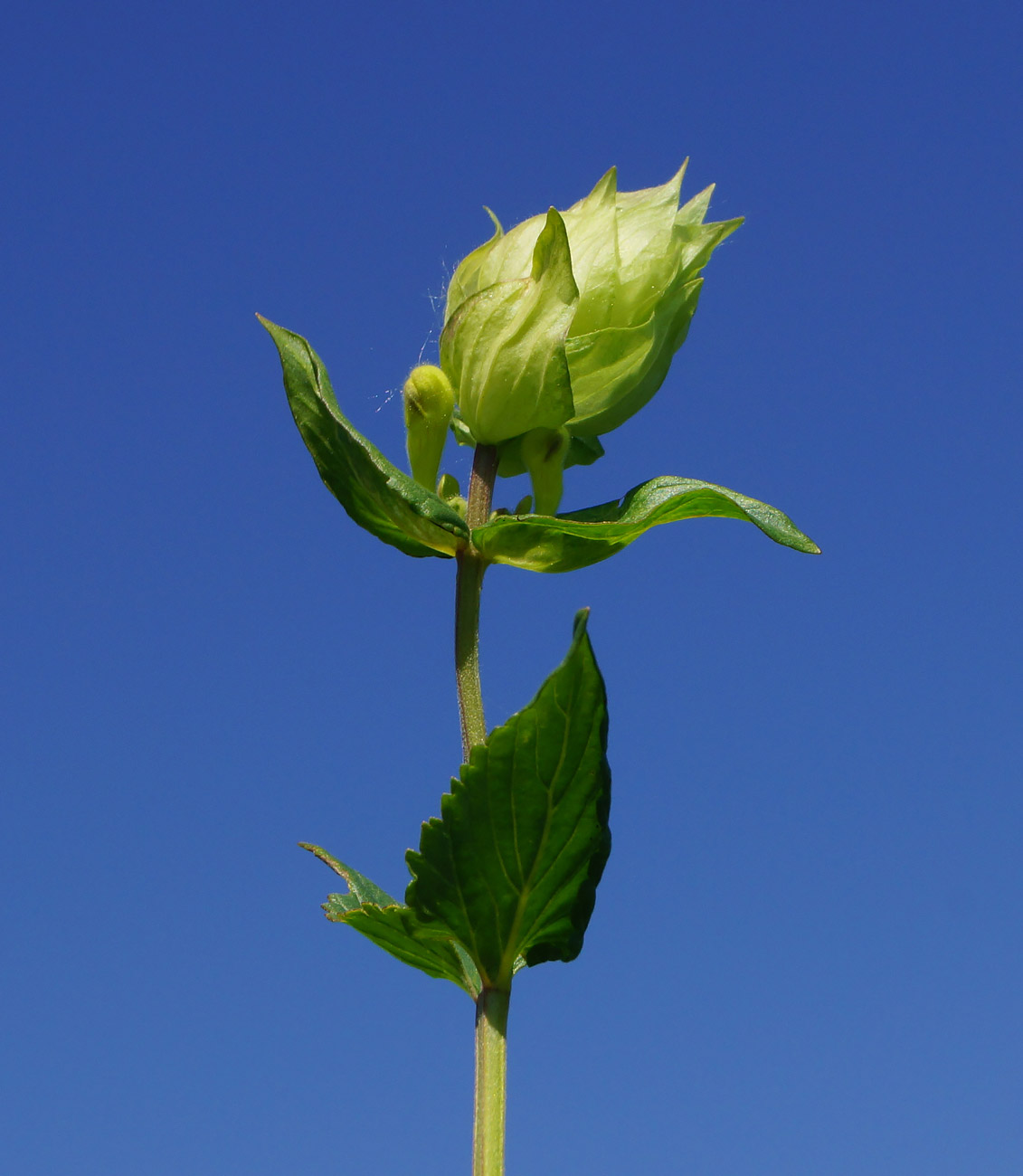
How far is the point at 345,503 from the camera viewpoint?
154 cm

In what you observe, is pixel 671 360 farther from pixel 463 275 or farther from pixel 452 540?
pixel 452 540

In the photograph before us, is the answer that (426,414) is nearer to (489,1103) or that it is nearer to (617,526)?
(617,526)

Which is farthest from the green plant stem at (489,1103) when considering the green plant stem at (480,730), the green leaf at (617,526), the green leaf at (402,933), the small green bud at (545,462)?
the small green bud at (545,462)

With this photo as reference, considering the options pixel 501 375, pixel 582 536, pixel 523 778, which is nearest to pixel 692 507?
pixel 582 536

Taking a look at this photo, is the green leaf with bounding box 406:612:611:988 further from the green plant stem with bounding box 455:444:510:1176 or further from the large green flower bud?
the large green flower bud

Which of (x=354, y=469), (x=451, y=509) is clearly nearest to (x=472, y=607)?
(x=451, y=509)

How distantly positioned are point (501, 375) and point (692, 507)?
314 mm

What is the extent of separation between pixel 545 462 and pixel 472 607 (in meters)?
0.24

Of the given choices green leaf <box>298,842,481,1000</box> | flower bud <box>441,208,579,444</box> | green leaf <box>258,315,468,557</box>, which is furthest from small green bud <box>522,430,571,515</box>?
green leaf <box>298,842,481,1000</box>

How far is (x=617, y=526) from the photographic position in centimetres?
146

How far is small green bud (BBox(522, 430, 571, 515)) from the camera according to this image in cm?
160

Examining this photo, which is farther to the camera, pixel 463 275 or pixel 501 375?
pixel 463 275

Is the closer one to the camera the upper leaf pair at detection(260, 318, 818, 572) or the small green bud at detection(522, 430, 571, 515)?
the upper leaf pair at detection(260, 318, 818, 572)

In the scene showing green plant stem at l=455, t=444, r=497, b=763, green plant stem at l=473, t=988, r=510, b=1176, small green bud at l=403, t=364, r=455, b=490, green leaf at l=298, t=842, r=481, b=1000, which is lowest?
green plant stem at l=473, t=988, r=510, b=1176
